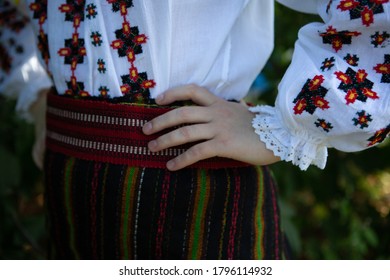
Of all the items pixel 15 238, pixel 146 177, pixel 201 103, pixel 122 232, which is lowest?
pixel 15 238

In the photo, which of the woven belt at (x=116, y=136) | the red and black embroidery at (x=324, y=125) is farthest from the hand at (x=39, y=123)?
the red and black embroidery at (x=324, y=125)

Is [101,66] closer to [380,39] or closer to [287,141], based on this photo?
[287,141]

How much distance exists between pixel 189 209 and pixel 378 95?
1.25 feet

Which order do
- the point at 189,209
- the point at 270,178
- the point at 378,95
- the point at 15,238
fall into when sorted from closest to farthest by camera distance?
the point at 378,95 < the point at 189,209 < the point at 270,178 < the point at 15,238

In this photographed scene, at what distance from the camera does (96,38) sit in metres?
0.96

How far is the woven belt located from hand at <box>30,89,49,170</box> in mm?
377

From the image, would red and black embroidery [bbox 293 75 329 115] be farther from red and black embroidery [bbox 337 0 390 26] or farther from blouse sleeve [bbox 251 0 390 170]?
red and black embroidery [bbox 337 0 390 26]

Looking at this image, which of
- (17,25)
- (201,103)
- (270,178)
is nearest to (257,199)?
(270,178)

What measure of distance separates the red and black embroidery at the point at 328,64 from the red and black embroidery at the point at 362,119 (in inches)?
3.6

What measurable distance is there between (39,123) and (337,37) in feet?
2.82

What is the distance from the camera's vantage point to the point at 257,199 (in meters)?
1.06

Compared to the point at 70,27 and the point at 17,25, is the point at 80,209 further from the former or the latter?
the point at 17,25

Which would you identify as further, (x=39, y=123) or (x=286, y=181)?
(x=286, y=181)

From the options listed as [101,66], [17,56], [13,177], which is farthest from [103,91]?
[13,177]
